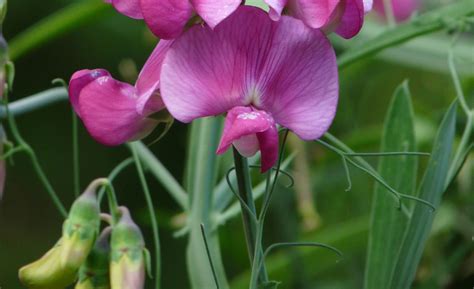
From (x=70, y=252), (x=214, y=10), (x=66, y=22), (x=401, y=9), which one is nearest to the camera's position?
(x=214, y=10)

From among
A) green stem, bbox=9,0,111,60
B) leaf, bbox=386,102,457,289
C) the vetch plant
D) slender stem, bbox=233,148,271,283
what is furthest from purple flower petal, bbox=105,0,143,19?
green stem, bbox=9,0,111,60

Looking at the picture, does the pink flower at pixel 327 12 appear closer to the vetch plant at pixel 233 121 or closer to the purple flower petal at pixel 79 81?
the vetch plant at pixel 233 121

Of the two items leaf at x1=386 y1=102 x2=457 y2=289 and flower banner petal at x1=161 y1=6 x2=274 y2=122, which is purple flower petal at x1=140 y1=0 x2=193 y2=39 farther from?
leaf at x1=386 y1=102 x2=457 y2=289

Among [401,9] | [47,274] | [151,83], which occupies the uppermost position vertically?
[151,83]

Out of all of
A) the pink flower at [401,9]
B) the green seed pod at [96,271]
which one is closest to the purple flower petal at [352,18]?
the green seed pod at [96,271]

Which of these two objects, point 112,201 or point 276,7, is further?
point 112,201

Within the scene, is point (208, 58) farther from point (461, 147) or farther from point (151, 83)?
point (461, 147)

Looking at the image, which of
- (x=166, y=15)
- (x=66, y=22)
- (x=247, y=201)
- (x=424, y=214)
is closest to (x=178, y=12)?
(x=166, y=15)

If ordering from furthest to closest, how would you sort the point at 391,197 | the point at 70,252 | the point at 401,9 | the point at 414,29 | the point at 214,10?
1. the point at 401,9
2. the point at 414,29
3. the point at 391,197
4. the point at 70,252
5. the point at 214,10
